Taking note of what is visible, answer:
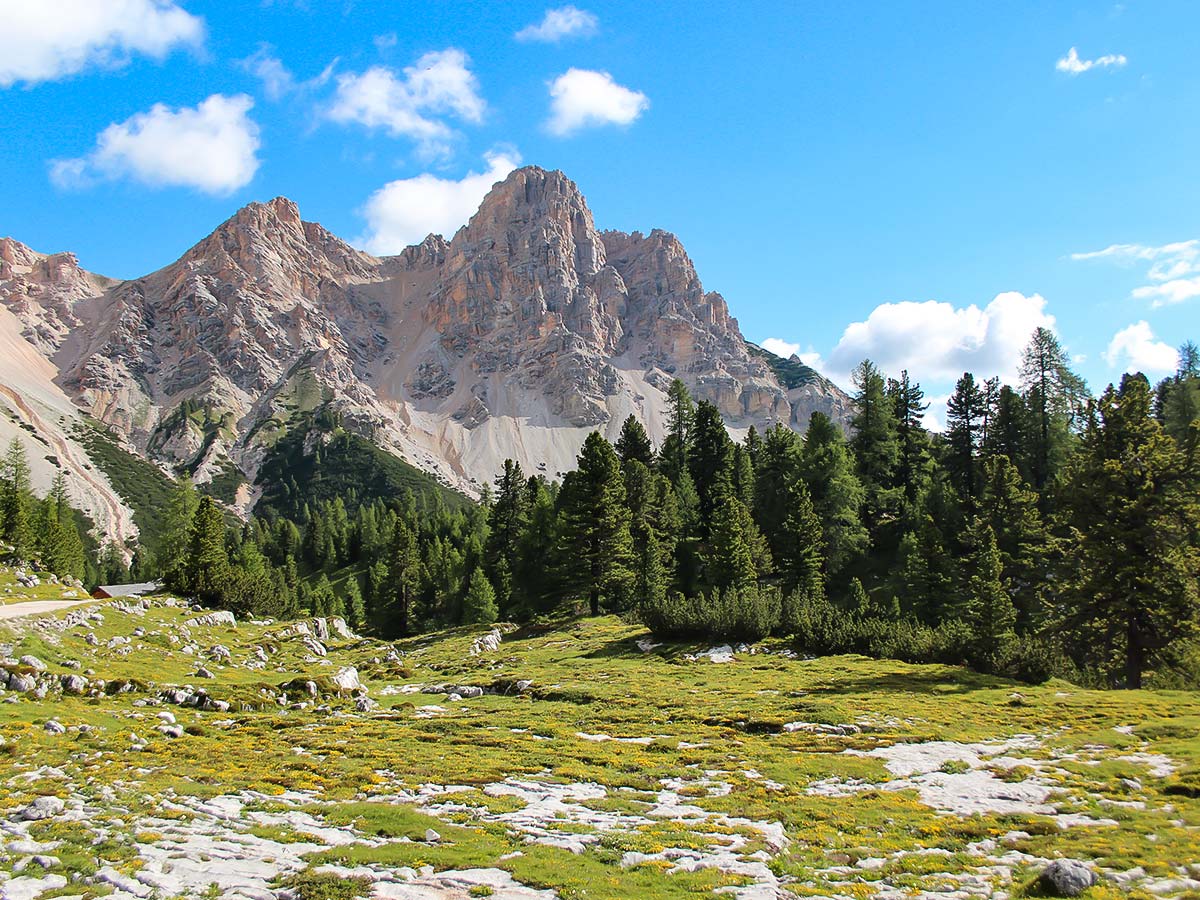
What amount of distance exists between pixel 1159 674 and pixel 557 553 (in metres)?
48.7

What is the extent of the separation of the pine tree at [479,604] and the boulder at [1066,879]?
2770 inches

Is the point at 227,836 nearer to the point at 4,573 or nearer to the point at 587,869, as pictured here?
the point at 587,869

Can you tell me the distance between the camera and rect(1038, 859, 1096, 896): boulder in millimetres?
11023

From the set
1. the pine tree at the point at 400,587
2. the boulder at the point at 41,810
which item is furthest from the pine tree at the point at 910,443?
the boulder at the point at 41,810

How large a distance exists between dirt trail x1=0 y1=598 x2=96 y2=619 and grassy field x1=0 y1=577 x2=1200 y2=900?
2.32 meters

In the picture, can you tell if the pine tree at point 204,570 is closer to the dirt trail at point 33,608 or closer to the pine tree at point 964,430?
the dirt trail at point 33,608

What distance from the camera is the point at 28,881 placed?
1026 cm

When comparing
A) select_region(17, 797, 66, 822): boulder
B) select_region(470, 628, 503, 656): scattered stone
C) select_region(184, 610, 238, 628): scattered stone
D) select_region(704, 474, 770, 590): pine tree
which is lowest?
select_region(470, 628, 503, 656): scattered stone

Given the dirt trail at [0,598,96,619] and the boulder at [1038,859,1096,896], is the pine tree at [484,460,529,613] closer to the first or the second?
the dirt trail at [0,598,96,619]

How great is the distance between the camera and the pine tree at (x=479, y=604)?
78.6m

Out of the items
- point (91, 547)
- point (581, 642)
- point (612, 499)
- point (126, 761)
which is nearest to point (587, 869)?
point (126, 761)

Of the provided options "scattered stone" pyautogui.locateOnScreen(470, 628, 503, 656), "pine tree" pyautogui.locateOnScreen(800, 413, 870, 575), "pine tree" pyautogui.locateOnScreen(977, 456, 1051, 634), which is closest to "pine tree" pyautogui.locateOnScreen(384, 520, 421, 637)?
"scattered stone" pyautogui.locateOnScreen(470, 628, 503, 656)

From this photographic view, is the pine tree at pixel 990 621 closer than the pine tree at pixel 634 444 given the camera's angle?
Yes

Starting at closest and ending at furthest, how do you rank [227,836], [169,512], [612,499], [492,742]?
[227,836], [492,742], [612,499], [169,512]
